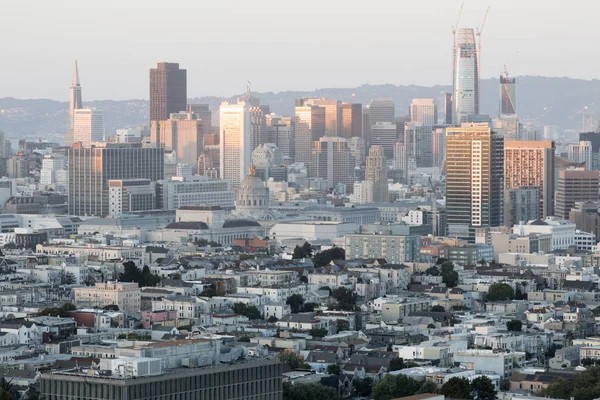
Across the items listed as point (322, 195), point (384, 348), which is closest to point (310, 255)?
point (384, 348)

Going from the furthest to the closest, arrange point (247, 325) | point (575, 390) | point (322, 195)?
point (322, 195), point (247, 325), point (575, 390)

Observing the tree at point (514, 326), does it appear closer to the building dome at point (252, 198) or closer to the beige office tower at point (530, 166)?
the building dome at point (252, 198)

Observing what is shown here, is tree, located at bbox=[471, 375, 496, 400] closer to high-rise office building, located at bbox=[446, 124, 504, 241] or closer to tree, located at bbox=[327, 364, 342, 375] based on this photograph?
tree, located at bbox=[327, 364, 342, 375]

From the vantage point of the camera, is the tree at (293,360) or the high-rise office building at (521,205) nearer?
the tree at (293,360)

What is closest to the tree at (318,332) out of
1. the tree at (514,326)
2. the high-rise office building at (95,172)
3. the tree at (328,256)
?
the tree at (514,326)

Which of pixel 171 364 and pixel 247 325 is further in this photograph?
pixel 247 325

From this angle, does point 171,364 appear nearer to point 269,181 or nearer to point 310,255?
point 310,255

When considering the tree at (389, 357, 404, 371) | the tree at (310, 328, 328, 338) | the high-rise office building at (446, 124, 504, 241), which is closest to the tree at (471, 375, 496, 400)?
the tree at (389, 357, 404, 371)

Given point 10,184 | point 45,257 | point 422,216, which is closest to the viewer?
point 45,257
